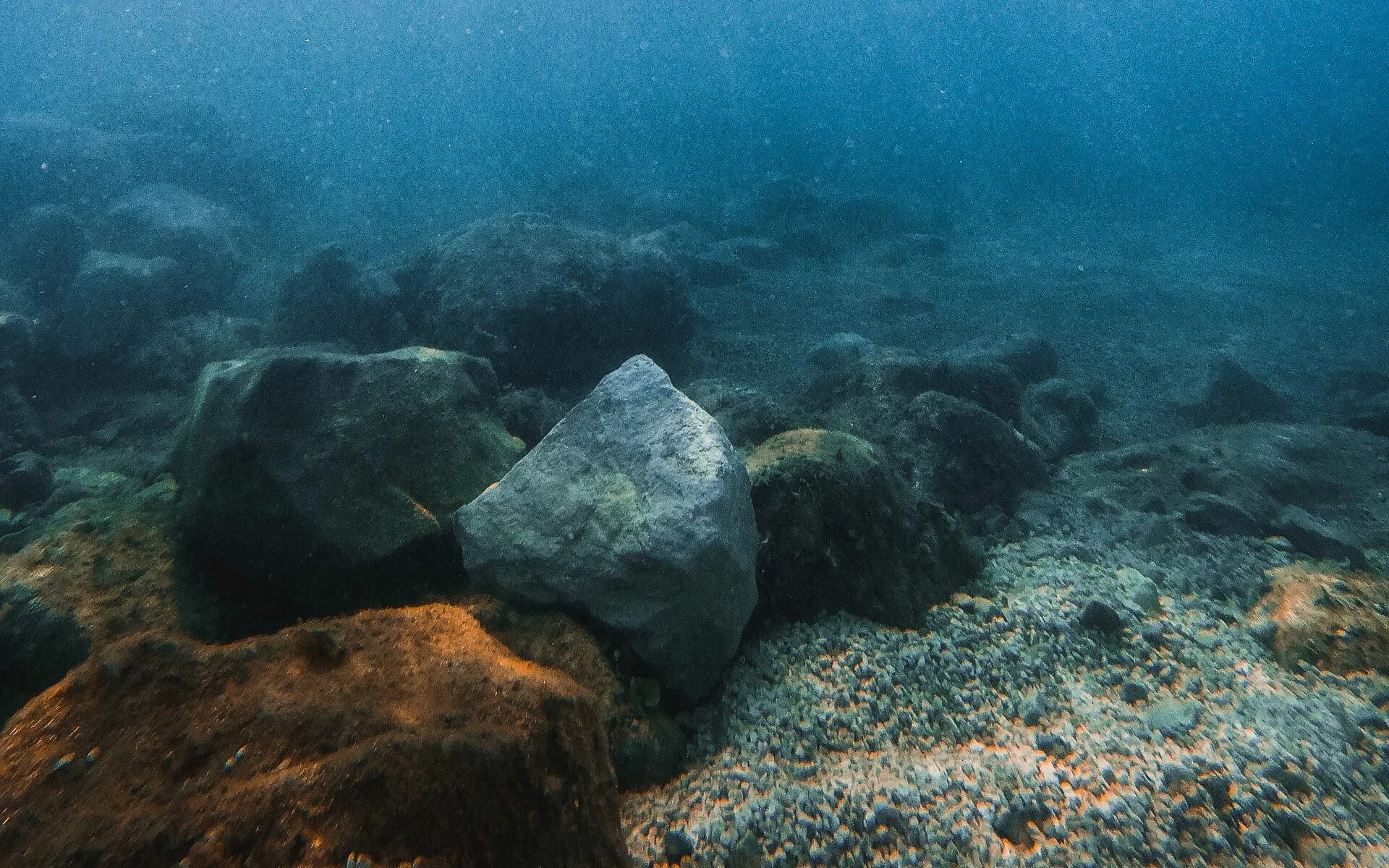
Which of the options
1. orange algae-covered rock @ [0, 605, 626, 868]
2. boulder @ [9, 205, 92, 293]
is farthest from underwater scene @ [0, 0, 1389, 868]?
boulder @ [9, 205, 92, 293]

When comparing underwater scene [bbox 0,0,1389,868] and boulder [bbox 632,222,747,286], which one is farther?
boulder [bbox 632,222,747,286]

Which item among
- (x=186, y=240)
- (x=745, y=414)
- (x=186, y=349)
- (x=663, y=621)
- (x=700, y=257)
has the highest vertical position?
(x=663, y=621)

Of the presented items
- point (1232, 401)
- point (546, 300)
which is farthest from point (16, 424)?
point (1232, 401)

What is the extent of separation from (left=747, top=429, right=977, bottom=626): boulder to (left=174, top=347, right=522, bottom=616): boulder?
208 centimetres

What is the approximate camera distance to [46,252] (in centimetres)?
1184

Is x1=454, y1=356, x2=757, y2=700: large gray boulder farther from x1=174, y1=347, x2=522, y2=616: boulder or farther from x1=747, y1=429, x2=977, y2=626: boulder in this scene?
x1=174, y1=347, x2=522, y2=616: boulder

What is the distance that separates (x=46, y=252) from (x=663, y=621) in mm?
16225

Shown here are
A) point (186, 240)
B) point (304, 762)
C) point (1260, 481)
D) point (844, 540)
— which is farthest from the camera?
point (186, 240)

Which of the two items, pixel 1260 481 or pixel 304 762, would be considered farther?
pixel 1260 481

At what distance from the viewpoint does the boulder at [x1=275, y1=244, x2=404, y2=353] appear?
Result: 389 inches

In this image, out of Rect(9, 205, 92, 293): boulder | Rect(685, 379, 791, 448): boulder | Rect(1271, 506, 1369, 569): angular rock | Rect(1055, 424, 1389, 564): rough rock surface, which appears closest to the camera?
Rect(1271, 506, 1369, 569): angular rock

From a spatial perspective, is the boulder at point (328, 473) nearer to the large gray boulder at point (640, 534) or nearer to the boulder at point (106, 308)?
the large gray boulder at point (640, 534)

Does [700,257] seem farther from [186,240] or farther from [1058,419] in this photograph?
[186,240]

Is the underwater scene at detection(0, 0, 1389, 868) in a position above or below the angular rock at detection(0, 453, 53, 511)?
above
